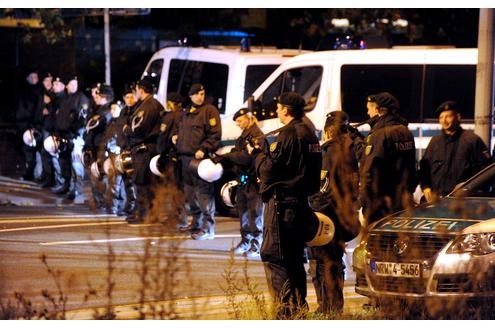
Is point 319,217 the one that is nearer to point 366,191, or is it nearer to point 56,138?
point 366,191

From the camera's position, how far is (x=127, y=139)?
43.5 ft

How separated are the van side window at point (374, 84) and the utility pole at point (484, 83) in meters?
2.72

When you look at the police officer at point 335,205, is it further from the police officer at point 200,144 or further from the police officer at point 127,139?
the police officer at point 127,139

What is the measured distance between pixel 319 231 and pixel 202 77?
767cm

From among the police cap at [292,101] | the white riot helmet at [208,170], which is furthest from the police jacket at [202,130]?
the police cap at [292,101]

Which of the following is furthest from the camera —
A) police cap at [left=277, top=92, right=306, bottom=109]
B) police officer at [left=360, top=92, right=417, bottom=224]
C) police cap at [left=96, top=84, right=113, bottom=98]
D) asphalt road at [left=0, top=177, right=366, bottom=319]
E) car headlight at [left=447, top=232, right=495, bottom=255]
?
police cap at [left=96, top=84, right=113, bottom=98]

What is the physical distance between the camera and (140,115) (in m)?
12.8

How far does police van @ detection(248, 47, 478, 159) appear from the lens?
13.0 meters

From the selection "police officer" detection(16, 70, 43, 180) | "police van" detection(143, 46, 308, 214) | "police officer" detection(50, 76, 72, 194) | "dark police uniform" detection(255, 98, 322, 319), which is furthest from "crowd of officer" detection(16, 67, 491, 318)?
"police officer" detection(16, 70, 43, 180)

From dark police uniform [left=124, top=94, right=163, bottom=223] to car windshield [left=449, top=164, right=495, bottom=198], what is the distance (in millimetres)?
4798

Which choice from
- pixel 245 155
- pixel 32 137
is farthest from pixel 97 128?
pixel 245 155

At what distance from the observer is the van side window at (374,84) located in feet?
43.3

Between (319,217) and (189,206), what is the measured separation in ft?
15.8

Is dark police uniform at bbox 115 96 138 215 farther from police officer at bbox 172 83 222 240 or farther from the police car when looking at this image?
the police car
